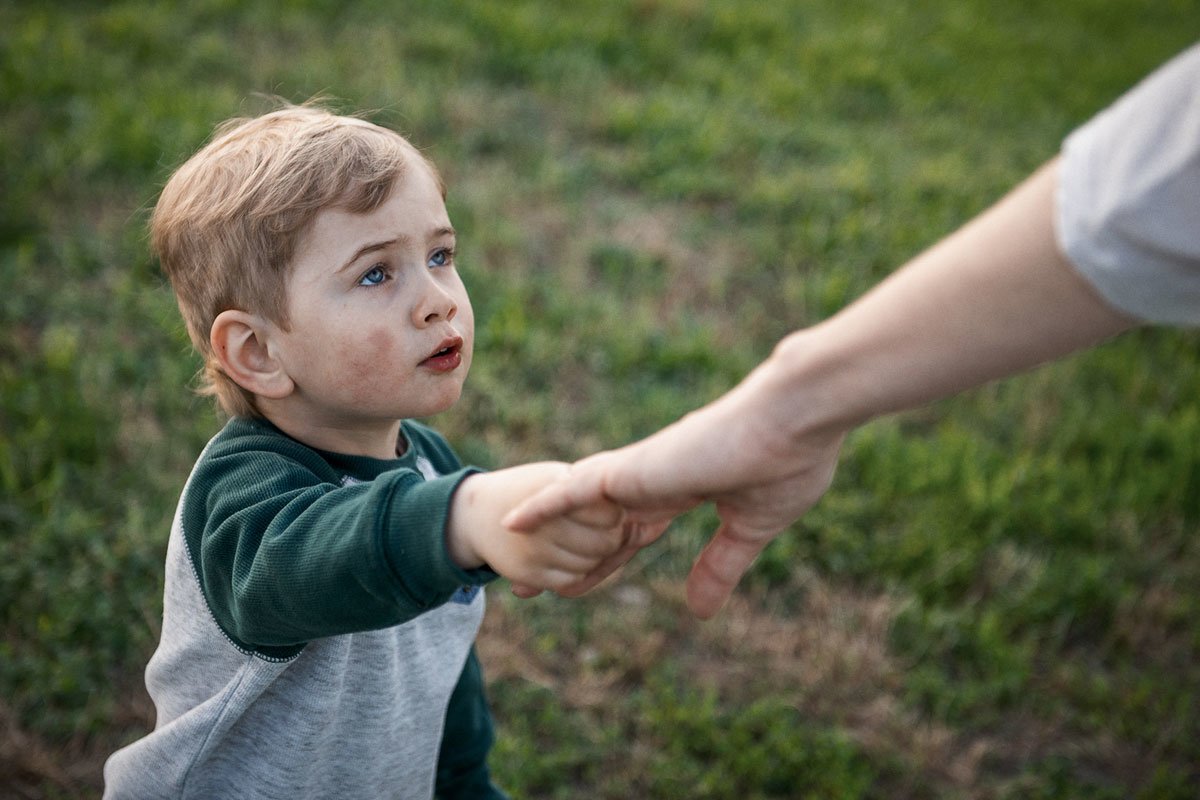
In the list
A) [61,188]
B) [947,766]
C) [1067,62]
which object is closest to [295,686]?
[947,766]

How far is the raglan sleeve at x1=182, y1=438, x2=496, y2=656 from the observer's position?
1.13 m

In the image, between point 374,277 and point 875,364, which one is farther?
point 374,277

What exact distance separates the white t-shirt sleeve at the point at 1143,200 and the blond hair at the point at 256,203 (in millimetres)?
892

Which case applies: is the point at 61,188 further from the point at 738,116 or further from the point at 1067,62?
the point at 1067,62

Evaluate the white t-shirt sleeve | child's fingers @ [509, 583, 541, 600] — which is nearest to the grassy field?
child's fingers @ [509, 583, 541, 600]

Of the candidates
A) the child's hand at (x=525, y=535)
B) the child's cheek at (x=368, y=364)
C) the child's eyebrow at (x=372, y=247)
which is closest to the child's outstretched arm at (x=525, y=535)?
the child's hand at (x=525, y=535)

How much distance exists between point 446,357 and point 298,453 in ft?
0.81

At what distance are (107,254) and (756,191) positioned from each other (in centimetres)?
A: 272

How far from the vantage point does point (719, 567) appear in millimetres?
1481

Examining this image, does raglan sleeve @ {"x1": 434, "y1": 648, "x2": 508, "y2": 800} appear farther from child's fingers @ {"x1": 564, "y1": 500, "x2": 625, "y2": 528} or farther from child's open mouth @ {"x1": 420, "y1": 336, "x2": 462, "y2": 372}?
child's fingers @ {"x1": 564, "y1": 500, "x2": 625, "y2": 528}

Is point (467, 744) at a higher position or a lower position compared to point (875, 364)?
lower

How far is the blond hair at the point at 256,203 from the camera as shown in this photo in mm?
1385

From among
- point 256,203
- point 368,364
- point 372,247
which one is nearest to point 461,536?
point 368,364

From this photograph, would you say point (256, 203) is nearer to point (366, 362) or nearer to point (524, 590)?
point (366, 362)
